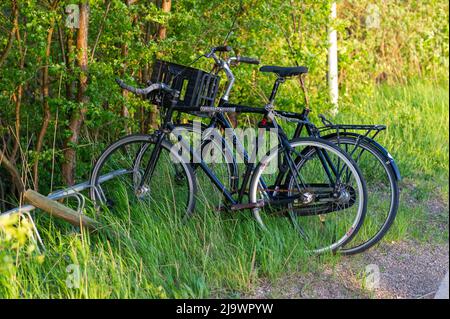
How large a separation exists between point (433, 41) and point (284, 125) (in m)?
3.52

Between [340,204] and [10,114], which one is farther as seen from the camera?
[10,114]

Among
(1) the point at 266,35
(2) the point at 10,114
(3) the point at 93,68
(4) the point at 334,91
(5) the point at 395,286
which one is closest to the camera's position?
(5) the point at 395,286

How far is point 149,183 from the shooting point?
5059mm

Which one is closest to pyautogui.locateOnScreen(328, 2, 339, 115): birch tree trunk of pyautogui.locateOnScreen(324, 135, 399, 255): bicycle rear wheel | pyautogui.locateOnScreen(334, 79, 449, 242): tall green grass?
pyautogui.locateOnScreen(334, 79, 449, 242): tall green grass

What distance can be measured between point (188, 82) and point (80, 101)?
1049 mm

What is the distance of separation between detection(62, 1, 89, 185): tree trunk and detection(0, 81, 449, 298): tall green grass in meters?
0.59

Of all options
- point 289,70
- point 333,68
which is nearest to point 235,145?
point 289,70

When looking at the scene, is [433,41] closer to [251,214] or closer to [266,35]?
[266,35]

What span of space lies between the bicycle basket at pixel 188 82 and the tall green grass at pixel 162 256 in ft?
2.16

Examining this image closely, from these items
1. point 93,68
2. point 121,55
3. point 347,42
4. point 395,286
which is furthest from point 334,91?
point 395,286

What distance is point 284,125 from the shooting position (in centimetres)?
711

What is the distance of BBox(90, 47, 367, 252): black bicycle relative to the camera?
4.67 meters

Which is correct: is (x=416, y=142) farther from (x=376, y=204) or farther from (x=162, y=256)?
(x=162, y=256)
